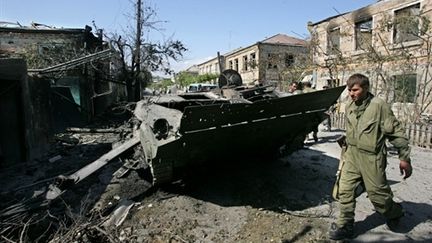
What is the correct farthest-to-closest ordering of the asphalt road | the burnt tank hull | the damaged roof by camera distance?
the damaged roof < the burnt tank hull < the asphalt road

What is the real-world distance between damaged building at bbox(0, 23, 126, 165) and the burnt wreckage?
374cm

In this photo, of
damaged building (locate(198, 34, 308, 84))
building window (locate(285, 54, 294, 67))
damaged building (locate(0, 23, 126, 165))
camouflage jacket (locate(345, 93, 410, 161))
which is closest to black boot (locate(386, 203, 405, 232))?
camouflage jacket (locate(345, 93, 410, 161))

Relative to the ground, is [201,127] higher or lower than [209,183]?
higher

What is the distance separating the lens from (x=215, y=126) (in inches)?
164

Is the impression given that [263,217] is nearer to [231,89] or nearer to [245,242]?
[245,242]

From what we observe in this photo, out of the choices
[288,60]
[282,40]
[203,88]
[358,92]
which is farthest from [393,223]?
[282,40]

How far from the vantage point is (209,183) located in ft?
18.1

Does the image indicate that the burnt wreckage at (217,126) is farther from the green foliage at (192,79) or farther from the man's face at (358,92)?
the green foliage at (192,79)

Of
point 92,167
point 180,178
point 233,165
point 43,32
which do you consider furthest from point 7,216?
point 43,32

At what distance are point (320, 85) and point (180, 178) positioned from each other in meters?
15.5

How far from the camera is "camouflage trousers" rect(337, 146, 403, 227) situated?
3.51 m

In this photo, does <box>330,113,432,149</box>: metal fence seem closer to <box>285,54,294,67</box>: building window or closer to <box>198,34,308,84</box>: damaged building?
<box>198,34,308,84</box>: damaged building

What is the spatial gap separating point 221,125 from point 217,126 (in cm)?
7

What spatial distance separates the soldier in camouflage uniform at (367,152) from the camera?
3436 mm
